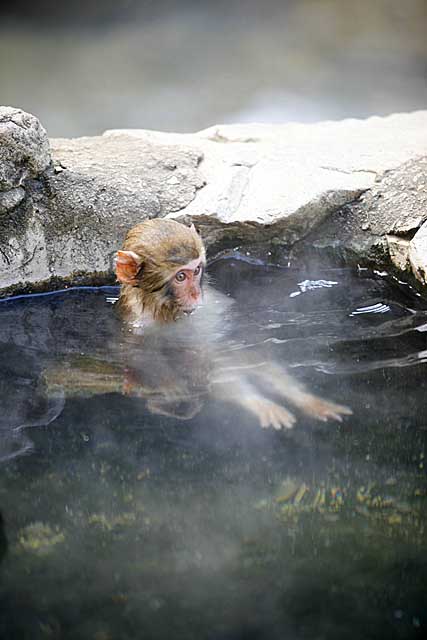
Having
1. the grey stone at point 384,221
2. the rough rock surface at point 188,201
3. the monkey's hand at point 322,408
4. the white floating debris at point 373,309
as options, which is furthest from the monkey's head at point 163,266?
the grey stone at point 384,221

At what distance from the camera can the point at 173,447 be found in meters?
3.28

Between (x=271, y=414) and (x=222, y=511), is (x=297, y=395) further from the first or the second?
(x=222, y=511)

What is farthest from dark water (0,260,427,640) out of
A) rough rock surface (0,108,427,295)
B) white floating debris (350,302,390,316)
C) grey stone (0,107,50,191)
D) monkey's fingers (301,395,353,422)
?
grey stone (0,107,50,191)

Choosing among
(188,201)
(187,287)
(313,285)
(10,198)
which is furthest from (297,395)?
(10,198)

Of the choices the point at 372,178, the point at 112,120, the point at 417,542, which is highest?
the point at 372,178

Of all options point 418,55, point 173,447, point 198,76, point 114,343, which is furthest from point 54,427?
point 418,55

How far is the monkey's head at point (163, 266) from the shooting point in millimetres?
4391

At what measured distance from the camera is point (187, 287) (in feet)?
14.6

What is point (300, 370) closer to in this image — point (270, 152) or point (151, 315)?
point (151, 315)

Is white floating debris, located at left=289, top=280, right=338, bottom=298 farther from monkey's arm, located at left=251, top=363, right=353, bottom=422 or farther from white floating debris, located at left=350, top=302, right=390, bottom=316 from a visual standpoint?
monkey's arm, located at left=251, top=363, right=353, bottom=422

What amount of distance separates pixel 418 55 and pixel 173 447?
32.0ft

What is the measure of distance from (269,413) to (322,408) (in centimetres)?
25

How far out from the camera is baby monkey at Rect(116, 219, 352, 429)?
3750 mm

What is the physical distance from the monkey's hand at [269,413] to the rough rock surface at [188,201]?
1.76 meters
